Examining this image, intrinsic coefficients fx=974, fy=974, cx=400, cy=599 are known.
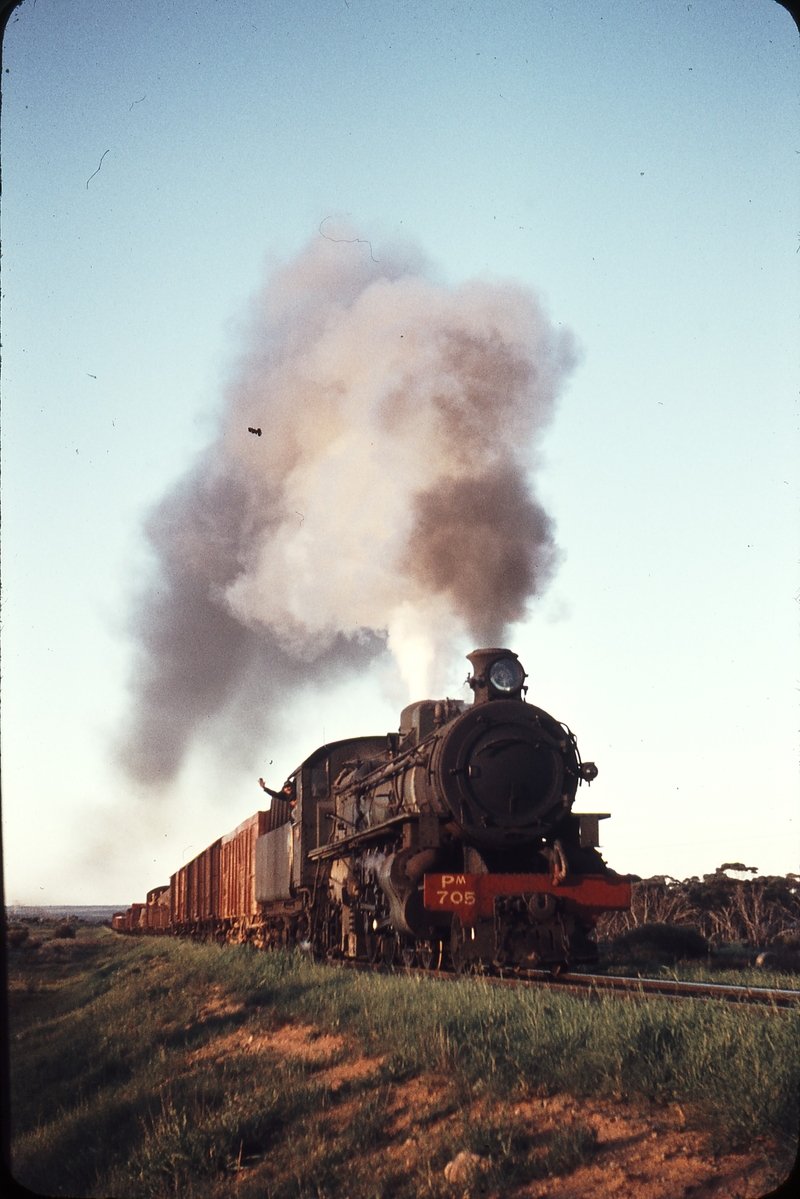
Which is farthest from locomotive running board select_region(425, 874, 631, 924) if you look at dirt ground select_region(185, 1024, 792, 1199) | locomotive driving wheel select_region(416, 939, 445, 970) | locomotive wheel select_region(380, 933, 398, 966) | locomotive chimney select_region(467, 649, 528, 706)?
dirt ground select_region(185, 1024, 792, 1199)

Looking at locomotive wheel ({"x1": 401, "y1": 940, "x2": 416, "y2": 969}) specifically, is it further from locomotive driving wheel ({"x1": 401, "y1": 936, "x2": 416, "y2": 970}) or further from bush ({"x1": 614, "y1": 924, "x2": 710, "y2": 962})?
bush ({"x1": 614, "y1": 924, "x2": 710, "y2": 962})

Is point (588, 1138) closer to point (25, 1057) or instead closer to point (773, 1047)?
point (773, 1047)

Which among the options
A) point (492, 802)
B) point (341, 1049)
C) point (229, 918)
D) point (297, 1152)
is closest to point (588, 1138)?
point (297, 1152)

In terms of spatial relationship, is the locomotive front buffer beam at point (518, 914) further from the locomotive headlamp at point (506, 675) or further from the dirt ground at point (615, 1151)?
the dirt ground at point (615, 1151)

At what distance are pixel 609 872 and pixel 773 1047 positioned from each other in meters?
6.15

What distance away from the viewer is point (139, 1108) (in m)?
7.48

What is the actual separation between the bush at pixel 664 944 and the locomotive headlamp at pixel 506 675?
4.66m

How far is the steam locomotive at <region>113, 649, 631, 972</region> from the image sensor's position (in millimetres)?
10406

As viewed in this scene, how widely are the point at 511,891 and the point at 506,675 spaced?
2.69 meters

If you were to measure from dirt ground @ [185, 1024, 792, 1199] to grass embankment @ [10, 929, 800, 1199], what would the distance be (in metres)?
0.03

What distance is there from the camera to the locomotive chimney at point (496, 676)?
1195 centimetres

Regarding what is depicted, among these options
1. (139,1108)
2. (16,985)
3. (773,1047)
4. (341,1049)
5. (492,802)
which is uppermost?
(492,802)

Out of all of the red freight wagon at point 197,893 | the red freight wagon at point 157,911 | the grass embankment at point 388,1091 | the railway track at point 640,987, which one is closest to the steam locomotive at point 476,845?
the railway track at point 640,987

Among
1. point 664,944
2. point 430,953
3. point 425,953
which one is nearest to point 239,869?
point 664,944
